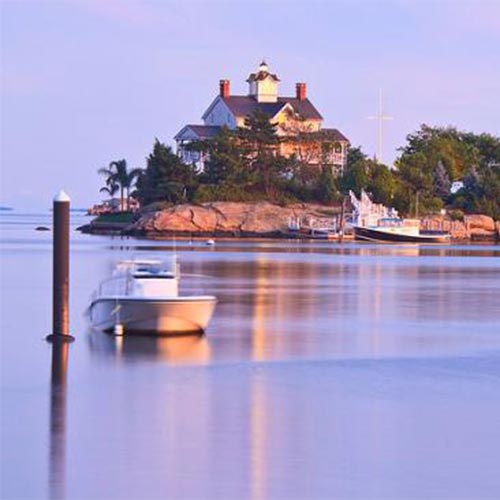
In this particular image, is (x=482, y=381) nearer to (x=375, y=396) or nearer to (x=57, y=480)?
(x=375, y=396)

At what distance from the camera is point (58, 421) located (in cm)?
2188

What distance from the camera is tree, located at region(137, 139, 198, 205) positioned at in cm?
12231

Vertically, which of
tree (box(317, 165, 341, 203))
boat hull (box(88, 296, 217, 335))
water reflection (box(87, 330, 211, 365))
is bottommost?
water reflection (box(87, 330, 211, 365))

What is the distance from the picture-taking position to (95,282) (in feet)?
181

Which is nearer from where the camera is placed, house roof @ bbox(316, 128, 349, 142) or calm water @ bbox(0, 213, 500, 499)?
calm water @ bbox(0, 213, 500, 499)

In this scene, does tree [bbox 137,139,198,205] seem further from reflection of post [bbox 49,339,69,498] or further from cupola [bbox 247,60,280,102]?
reflection of post [bbox 49,339,69,498]

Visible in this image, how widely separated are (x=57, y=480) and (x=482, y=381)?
11992 millimetres

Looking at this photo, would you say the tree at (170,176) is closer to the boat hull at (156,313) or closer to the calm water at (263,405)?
the calm water at (263,405)

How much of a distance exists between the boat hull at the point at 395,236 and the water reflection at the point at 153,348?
91.6 meters

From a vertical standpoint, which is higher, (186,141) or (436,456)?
(186,141)

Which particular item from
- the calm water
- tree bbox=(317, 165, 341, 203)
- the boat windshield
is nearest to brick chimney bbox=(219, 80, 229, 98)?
tree bbox=(317, 165, 341, 203)

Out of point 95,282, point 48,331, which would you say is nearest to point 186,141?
point 95,282

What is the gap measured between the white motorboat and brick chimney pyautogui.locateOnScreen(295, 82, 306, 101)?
99.4 m

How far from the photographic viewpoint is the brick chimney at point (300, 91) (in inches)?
5167
